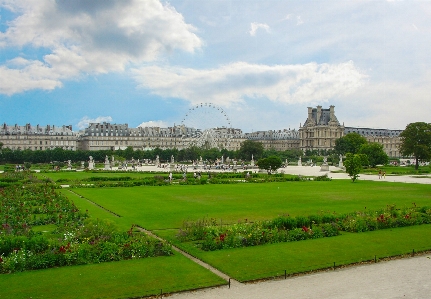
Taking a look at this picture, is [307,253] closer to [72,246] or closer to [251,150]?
[72,246]

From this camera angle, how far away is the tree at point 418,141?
6456cm

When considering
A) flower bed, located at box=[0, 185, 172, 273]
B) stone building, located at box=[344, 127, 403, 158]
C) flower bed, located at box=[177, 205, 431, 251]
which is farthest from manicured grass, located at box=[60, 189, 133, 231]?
stone building, located at box=[344, 127, 403, 158]

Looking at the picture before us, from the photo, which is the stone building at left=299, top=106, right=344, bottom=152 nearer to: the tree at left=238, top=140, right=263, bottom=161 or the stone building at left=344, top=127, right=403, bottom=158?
the stone building at left=344, top=127, right=403, bottom=158

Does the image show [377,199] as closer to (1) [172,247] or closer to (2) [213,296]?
(1) [172,247]

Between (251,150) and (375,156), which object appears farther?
(251,150)

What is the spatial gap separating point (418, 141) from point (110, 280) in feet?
214

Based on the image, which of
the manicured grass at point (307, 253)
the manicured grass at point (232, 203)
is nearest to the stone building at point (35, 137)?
the manicured grass at point (232, 203)

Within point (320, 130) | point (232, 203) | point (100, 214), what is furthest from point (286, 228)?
point (320, 130)

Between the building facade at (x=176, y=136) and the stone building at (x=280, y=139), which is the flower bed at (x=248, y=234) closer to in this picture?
the building facade at (x=176, y=136)

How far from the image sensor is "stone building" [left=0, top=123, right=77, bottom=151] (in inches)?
5064

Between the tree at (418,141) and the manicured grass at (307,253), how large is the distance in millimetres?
53028

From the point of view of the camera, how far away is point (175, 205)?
79.3ft

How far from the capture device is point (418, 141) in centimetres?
6681

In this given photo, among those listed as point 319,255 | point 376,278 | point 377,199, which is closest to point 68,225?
point 319,255
